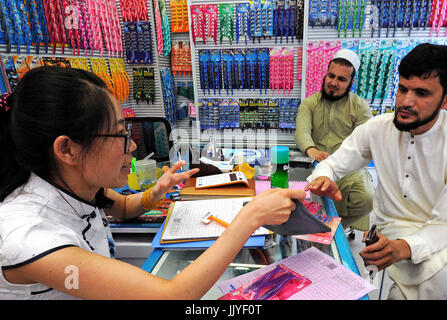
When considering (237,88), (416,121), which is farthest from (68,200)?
(237,88)

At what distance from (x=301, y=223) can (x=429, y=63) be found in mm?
1173

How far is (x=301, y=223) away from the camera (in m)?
0.96

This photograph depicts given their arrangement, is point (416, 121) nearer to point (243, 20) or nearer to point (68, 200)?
point (68, 200)

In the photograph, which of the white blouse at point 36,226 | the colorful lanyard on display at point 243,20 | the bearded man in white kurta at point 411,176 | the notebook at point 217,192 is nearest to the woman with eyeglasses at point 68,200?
the white blouse at point 36,226

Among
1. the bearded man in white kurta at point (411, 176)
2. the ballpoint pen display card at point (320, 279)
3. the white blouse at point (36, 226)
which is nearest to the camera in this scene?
the white blouse at point (36, 226)

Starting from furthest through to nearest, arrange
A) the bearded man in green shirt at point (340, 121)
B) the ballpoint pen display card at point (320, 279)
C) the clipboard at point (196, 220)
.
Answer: the bearded man in green shirt at point (340, 121)
the clipboard at point (196, 220)
the ballpoint pen display card at point (320, 279)

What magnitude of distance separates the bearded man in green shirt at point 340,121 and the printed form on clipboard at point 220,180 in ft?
4.19

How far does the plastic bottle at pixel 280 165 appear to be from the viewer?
56.4 inches

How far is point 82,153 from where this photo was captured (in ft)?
2.77

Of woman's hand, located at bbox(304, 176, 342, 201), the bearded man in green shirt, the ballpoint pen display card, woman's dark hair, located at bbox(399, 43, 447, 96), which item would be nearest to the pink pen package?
the ballpoint pen display card

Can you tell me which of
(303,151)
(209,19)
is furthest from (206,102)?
(303,151)

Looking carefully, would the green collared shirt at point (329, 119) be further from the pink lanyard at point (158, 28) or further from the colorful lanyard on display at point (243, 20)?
the pink lanyard at point (158, 28)

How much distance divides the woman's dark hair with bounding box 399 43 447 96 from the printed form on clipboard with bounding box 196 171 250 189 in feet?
3.50

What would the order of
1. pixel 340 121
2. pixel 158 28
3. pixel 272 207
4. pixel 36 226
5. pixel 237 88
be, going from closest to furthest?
1. pixel 36 226
2. pixel 272 207
3. pixel 340 121
4. pixel 158 28
5. pixel 237 88
